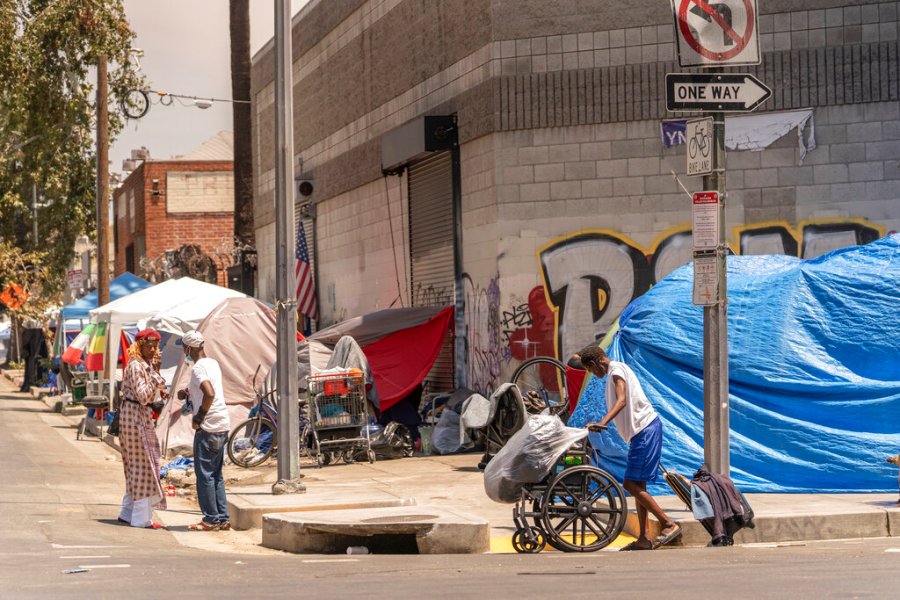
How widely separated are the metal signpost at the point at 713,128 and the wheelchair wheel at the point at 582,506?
1289mm

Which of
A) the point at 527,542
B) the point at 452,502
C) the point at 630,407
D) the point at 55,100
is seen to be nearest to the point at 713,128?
the point at 630,407

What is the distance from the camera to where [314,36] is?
2702 cm

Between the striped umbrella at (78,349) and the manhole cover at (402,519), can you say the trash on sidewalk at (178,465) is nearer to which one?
the manhole cover at (402,519)

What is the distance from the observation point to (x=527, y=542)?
34.3 ft

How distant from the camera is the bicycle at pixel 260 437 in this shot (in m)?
17.1

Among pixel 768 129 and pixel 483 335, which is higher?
pixel 768 129

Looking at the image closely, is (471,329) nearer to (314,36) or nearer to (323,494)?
(323,494)

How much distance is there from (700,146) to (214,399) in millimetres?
4958

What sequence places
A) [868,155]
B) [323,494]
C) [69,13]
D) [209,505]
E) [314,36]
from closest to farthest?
[209,505] → [323,494] → [868,155] → [314,36] → [69,13]

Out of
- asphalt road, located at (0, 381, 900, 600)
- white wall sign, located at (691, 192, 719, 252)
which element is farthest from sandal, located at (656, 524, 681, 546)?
white wall sign, located at (691, 192, 719, 252)

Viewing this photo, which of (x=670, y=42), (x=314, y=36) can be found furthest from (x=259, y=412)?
(x=314, y=36)

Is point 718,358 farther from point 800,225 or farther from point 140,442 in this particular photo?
point 800,225

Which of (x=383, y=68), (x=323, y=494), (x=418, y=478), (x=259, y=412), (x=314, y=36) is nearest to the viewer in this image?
(x=323, y=494)

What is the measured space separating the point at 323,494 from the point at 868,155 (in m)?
8.35
